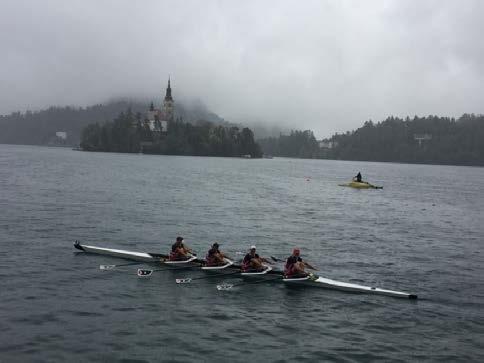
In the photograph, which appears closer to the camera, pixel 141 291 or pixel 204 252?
pixel 141 291

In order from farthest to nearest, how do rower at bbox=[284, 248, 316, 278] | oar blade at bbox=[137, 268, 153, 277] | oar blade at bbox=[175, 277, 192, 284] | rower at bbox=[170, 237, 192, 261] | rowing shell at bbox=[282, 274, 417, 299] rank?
rower at bbox=[170, 237, 192, 261] → oar blade at bbox=[137, 268, 153, 277] → rower at bbox=[284, 248, 316, 278] → oar blade at bbox=[175, 277, 192, 284] → rowing shell at bbox=[282, 274, 417, 299]

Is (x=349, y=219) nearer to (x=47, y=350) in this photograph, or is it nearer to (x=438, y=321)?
(x=438, y=321)

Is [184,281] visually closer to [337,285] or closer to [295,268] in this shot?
[295,268]


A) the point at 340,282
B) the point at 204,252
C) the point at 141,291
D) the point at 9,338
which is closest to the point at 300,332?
the point at 340,282

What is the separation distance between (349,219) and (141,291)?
134ft

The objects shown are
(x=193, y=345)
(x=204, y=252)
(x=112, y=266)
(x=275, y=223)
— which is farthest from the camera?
(x=275, y=223)

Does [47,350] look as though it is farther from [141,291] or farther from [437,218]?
[437,218]

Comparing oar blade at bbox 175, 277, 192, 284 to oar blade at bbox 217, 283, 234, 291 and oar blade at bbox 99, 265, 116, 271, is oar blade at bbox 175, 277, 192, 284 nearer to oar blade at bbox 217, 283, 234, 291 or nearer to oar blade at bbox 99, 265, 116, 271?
oar blade at bbox 217, 283, 234, 291

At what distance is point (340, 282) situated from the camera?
30031mm

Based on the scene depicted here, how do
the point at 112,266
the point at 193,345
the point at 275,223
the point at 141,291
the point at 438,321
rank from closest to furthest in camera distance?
the point at 193,345 < the point at 438,321 < the point at 141,291 < the point at 112,266 < the point at 275,223

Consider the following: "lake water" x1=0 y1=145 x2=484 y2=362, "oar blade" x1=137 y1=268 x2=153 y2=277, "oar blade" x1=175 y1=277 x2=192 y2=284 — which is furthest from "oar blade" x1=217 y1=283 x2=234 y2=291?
"oar blade" x1=137 y1=268 x2=153 y2=277

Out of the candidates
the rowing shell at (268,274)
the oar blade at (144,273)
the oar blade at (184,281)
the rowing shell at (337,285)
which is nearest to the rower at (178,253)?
the rowing shell at (268,274)

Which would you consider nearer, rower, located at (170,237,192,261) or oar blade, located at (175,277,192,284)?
oar blade, located at (175,277,192,284)

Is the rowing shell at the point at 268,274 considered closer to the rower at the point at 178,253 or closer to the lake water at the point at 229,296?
the rower at the point at 178,253
